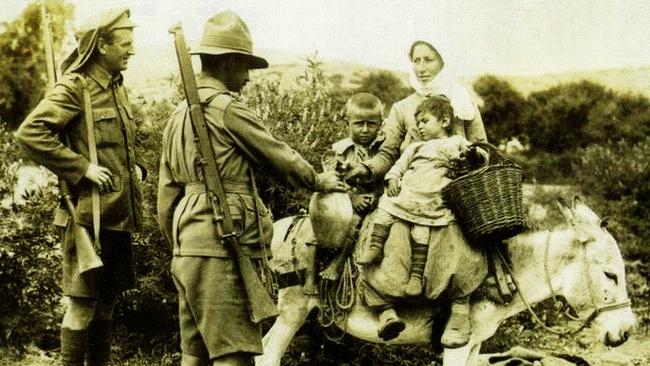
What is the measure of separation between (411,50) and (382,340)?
2.25m

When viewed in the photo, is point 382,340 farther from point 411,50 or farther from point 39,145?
point 39,145

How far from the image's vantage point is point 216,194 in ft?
16.5

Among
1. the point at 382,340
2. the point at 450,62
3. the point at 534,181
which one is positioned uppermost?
the point at 450,62

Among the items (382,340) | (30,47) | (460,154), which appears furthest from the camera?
(30,47)

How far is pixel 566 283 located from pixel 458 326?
35.5 inches

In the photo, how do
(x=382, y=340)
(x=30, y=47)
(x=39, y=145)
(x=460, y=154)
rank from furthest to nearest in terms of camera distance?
(x=30, y=47) < (x=382, y=340) < (x=460, y=154) < (x=39, y=145)

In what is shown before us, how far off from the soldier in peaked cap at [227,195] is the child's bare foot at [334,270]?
1.79 metres

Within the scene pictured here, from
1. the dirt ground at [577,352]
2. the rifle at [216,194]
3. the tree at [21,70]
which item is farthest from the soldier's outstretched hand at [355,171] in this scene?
the tree at [21,70]

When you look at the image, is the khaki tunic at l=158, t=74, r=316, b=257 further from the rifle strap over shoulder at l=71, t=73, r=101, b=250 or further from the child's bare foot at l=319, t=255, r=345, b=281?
the child's bare foot at l=319, t=255, r=345, b=281

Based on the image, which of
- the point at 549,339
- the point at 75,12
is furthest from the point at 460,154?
the point at 75,12

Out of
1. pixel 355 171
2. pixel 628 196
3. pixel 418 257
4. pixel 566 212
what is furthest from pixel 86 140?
pixel 628 196

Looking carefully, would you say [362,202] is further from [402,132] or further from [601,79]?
[601,79]

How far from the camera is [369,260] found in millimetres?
6648

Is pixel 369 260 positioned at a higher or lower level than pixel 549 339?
higher
